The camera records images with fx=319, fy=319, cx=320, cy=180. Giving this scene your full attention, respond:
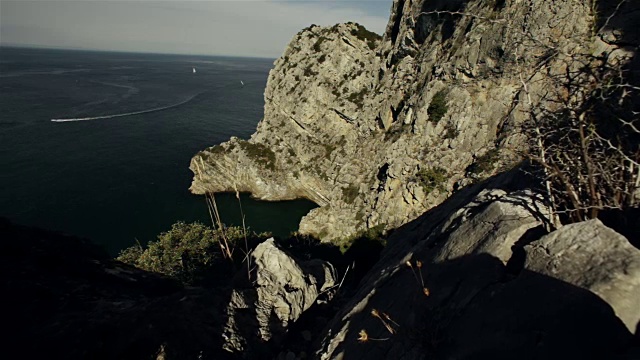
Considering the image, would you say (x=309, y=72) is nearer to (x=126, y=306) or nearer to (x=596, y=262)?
(x=126, y=306)

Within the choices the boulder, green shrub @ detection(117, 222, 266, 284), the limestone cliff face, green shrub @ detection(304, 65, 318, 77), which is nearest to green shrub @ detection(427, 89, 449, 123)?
the limestone cliff face

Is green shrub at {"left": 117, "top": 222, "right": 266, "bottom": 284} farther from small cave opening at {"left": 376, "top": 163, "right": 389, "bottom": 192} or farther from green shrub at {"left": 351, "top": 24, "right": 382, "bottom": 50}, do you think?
green shrub at {"left": 351, "top": 24, "right": 382, "bottom": 50}

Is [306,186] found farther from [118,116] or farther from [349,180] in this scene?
[118,116]

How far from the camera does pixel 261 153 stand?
79312mm

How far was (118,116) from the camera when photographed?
121125mm

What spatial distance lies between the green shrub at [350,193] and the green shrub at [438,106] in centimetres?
1971

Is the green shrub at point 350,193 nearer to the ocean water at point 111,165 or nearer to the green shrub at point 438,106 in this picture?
the ocean water at point 111,165

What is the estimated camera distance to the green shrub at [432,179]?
40.6m

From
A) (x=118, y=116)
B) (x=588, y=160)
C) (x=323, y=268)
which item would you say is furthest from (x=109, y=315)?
(x=118, y=116)

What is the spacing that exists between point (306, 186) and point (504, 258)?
218 ft

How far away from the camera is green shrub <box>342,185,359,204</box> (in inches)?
2273

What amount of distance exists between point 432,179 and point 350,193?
64.9 ft

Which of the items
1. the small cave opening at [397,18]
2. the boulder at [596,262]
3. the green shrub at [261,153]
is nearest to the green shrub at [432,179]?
the boulder at [596,262]

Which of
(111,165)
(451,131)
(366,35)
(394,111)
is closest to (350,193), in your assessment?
(394,111)
